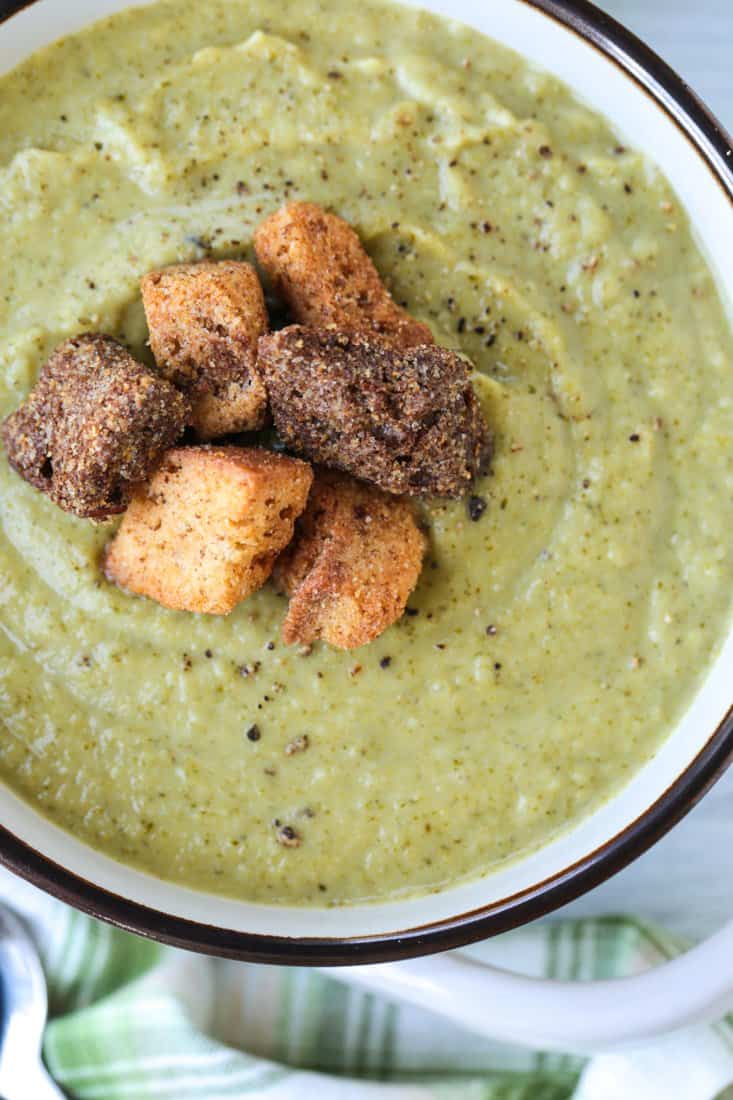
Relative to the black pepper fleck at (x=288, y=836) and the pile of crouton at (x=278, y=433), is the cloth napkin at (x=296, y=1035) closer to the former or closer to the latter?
the black pepper fleck at (x=288, y=836)

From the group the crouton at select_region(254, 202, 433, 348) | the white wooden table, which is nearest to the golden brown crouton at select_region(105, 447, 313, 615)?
the crouton at select_region(254, 202, 433, 348)

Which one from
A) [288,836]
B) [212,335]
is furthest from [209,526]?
[288,836]

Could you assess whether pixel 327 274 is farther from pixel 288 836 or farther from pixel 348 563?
pixel 288 836

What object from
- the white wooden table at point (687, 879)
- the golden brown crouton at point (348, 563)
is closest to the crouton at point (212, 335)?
the golden brown crouton at point (348, 563)

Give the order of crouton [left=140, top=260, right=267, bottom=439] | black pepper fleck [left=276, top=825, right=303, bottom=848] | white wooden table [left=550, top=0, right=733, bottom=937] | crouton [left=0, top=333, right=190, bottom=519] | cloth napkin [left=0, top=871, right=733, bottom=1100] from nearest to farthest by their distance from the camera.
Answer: crouton [left=0, top=333, right=190, bottom=519], crouton [left=140, top=260, right=267, bottom=439], black pepper fleck [left=276, top=825, right=303, bottom=848], cloth napkin [left=0, top=871, right=733, bottom=1100], white wooden table [left=550, top=0, right=733, bottom=937]

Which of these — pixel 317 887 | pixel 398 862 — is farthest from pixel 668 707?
pixel 317 887

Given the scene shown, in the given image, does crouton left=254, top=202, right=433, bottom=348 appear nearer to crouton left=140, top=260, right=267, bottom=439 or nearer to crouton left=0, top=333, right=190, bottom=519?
crouton left=140, top=260, right=267, bottom=439

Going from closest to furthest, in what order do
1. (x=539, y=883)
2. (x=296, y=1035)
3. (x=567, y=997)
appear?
(x=539, y=883), (x=567, y=997), (x=296, y=1035)

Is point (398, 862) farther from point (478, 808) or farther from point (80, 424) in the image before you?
point (80, 424)
